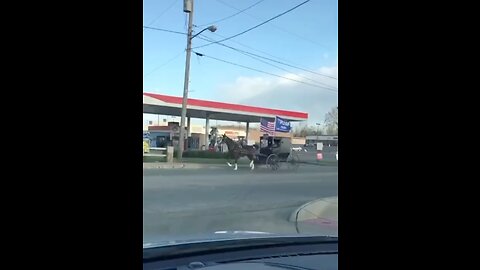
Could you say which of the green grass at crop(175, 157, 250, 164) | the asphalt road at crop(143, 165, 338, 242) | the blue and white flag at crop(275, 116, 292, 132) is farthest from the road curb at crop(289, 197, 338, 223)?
the blue and white flag at crop(275, 116, 292, 132)

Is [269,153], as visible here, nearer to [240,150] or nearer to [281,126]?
[240,150]

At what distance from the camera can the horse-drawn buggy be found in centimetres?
2411

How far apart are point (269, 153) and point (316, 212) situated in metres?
15.3

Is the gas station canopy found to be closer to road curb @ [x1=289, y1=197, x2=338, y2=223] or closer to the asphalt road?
the asphalt road

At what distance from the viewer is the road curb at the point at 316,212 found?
8297 mm

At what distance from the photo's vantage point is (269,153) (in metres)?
24.2

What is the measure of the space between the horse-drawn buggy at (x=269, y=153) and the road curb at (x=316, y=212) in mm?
13765

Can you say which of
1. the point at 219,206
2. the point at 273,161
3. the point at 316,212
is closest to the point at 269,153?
the point at 273,161

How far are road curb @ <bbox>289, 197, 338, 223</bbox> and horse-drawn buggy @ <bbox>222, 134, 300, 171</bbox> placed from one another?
13765 millimetres

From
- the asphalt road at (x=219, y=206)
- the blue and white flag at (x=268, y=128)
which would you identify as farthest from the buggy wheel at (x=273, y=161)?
the asphalt road at (x=219, y=206)
